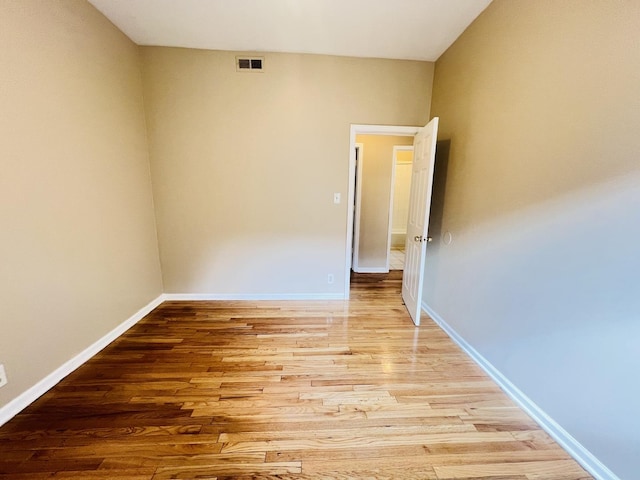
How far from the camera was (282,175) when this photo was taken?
299 cm

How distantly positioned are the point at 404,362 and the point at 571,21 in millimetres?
2409

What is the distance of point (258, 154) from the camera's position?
2932 millimetres

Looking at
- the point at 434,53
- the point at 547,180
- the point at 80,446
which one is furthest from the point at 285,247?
the point at 434,53

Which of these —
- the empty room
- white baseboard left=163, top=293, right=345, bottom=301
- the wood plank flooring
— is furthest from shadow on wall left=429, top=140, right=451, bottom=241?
white baseboard left=163, top=293, right=345, bottom=301

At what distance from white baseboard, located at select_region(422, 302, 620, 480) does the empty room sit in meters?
0.01

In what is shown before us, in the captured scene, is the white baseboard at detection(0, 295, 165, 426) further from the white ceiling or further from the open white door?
the open white door

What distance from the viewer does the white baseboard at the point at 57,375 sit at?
154cm

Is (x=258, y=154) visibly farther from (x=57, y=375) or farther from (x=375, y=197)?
→ (x=57, y=375)

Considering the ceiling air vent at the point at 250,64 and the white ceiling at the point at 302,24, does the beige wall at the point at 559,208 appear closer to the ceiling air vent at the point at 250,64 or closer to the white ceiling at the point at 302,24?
the white ceiling at the point at 302,24

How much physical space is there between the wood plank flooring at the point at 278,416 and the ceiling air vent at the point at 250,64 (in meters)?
2.77

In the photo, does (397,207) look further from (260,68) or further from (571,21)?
(571,21)

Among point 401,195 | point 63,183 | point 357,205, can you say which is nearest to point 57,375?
point 63,183

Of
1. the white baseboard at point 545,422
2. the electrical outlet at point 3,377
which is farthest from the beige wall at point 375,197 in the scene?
the electrical outlet at point 3,377

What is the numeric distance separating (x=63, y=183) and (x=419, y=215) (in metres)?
3.06
